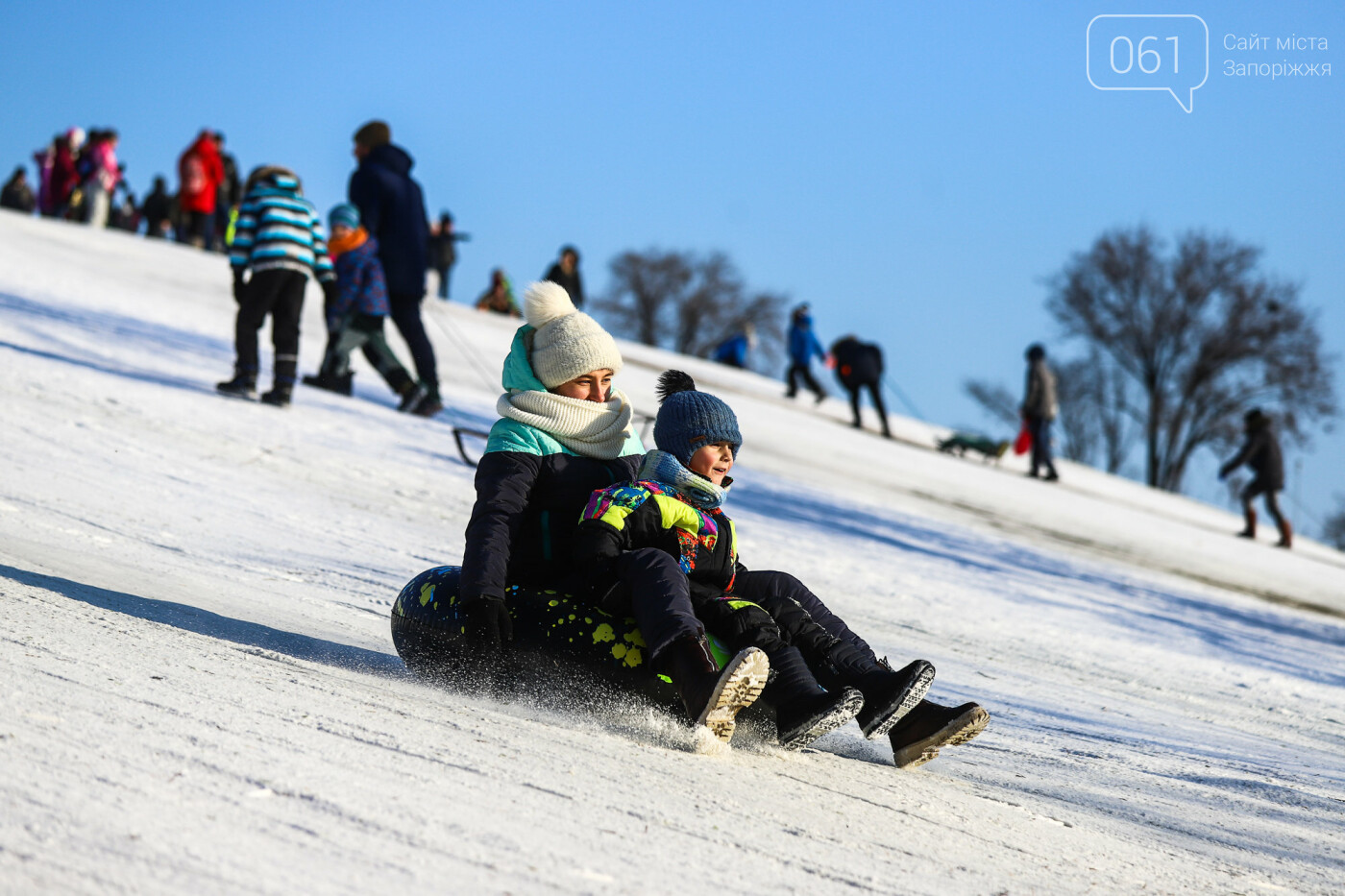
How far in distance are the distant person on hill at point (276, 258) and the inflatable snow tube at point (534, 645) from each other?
Result: 5.52m

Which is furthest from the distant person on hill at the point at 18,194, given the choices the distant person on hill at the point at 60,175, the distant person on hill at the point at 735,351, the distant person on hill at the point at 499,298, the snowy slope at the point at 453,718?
the snowy slope at the point at 453,718

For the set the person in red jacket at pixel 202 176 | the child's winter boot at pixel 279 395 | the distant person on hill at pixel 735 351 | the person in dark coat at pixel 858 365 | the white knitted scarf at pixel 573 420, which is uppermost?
the person in red jacket at pixel 202 176

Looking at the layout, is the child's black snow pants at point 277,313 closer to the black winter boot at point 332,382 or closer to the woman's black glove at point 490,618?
the black winter boot at point 332,382

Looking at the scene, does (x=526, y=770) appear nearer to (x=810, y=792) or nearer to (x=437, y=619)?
(x=810, y=792)

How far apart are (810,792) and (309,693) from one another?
1150 mm

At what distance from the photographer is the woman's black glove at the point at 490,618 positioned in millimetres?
3260

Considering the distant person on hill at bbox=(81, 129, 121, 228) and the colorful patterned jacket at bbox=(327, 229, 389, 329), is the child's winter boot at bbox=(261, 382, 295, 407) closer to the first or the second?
the colorful patterned jacket at bbox=(327, 229, 389, 329)

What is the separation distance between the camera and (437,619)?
353 cm

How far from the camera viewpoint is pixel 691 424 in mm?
3492

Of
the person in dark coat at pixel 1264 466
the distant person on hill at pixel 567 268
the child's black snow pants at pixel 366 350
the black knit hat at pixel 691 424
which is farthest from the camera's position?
the person in dark coat at pixel 1264 466

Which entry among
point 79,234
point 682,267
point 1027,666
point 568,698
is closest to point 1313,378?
point 682,267

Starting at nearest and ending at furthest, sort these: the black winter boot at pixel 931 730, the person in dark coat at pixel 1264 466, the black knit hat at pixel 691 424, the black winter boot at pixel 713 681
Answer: the black winter boot at pixel 713 681
the black winter boot at pixel 931 730
the black knit hat at pixel 691 424
the person in dark coat at pixel 1264 466

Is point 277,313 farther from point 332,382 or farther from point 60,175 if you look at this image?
point 60,175

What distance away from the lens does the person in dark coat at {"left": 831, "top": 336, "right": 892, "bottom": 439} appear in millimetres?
18391
